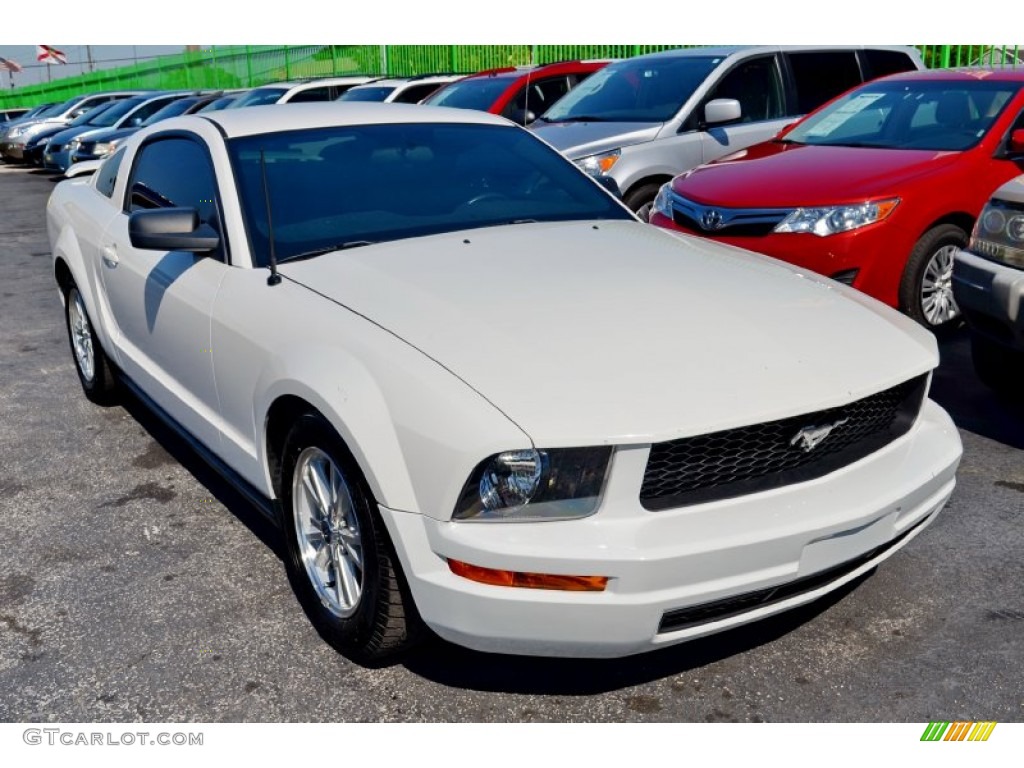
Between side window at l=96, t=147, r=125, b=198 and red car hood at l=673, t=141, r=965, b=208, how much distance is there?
3.31m

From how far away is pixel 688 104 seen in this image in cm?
834

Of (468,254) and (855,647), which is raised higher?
(468,254)

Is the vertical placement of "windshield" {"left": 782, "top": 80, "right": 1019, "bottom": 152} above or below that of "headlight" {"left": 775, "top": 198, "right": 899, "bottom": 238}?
above

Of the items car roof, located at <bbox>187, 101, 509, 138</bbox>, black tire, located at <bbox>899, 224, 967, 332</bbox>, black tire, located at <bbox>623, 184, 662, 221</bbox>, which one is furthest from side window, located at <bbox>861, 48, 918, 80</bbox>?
car roof, located at <bbox>187, 101, 509, 138</bbox>

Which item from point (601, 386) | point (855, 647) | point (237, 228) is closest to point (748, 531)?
point (601, 386)

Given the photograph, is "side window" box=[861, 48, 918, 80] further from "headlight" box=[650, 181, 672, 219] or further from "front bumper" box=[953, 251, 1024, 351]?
"front bumper" box=[953, 251, 1024, 351]

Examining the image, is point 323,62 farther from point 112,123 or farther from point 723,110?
point 723,110

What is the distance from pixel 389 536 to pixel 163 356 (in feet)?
5.97

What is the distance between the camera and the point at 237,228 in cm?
359

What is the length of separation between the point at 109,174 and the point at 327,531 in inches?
113

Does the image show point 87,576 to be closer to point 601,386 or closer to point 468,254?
point 468,254

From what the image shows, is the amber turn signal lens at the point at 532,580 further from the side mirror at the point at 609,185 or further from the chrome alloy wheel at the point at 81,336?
the chrome alloy wheel at the point at 81,336

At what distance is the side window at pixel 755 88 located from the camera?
861cm
